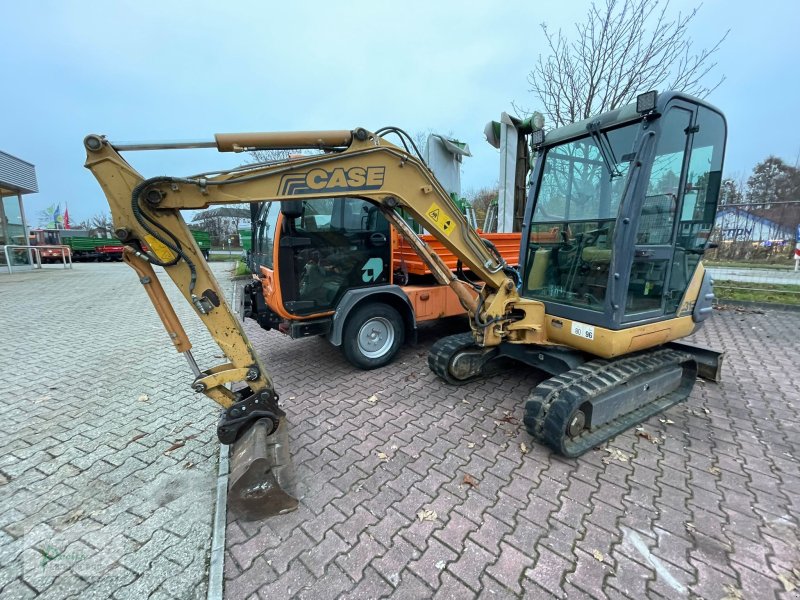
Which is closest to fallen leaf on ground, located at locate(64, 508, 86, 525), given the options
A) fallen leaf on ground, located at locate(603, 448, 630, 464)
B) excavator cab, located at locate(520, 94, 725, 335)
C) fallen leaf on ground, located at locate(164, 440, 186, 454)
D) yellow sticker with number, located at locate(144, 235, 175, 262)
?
fallen leaf on ground, located at locate(164, 440, 186, 454)

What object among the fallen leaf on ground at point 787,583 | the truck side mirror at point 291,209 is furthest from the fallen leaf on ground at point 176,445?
the fallen leaf on ground at point 787,583

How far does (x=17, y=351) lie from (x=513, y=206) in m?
8.48

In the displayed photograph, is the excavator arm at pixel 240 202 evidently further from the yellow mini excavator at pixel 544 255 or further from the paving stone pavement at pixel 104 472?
the paving stone pavement at pixel 104 472

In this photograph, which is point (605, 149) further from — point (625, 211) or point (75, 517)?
point (75, 517)

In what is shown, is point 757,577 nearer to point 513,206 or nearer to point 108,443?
point 108,443

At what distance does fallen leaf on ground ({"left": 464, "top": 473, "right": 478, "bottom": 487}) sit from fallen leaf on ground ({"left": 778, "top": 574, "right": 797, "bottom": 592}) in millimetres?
1592

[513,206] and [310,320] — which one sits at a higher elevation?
[513,206]


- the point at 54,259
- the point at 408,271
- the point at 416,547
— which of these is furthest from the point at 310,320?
the point at 54,259

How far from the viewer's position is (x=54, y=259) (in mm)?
23016

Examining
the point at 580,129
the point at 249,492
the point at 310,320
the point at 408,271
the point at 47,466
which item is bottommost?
the point at 47,466

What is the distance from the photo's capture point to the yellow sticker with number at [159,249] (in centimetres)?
226

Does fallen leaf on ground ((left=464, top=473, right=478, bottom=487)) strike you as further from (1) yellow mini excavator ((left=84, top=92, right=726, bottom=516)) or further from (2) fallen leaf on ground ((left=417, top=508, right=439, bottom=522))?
(1) yellow mini excavator ((left=84, top=92, right=726, bottom=516))

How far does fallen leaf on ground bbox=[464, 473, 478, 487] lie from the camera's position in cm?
261

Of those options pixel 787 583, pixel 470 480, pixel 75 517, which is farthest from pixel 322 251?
pixel 787 583
